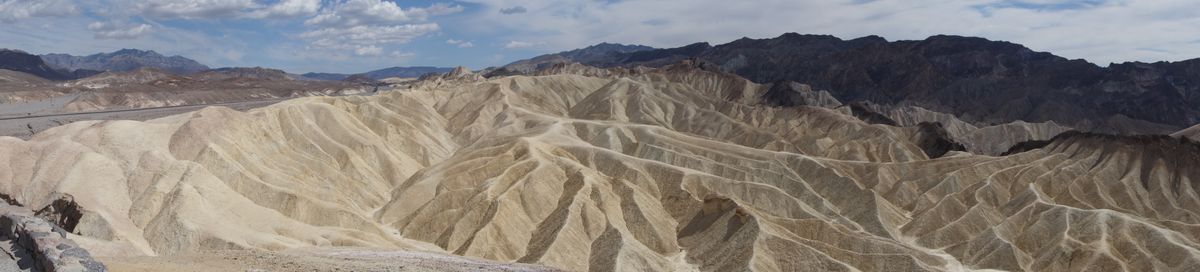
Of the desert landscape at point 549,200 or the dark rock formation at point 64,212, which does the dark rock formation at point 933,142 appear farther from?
the dark rock formation at point 64,212

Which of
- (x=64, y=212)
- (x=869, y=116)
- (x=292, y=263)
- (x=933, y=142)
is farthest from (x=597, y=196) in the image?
(x=869, y=116)

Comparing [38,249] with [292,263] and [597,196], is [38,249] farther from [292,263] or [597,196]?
[597,196]

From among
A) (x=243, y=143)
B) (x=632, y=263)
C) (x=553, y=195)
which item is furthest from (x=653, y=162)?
(x=243, y=143)

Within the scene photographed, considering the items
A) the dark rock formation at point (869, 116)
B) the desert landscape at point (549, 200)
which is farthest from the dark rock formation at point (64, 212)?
the dark rock formation at point (869, 116)

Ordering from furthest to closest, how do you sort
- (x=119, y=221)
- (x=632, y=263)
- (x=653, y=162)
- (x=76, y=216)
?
(x=653, y=162) → (x=632, y=263) → (x=119, y=221) → (x=76, y=216)

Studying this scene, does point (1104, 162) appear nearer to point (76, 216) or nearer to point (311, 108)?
point (311, 108)

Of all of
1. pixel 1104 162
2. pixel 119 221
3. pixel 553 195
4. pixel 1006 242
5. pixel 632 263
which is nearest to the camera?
pixel 119 221

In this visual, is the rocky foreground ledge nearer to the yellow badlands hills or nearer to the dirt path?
the dirt path

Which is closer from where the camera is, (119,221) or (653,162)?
(119,221)

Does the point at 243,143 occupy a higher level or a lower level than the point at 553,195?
higher
